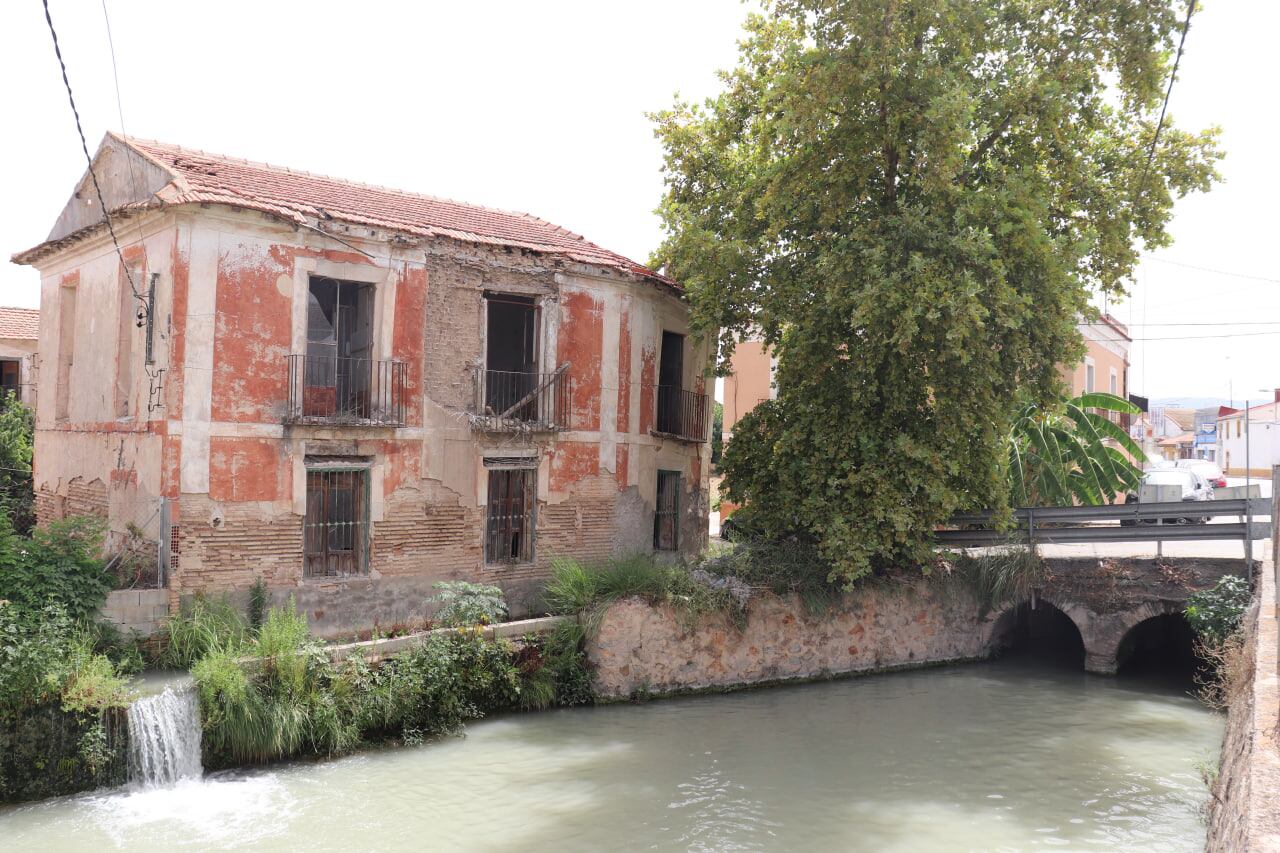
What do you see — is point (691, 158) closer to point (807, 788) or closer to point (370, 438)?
point (370, 438)

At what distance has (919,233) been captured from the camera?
48.1 feet

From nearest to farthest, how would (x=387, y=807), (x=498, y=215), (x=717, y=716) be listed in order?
(x=387, y=807) < (x=717, y=716) < (x=498, y=215)

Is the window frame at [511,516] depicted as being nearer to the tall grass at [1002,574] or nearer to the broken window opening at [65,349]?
the broken window opening at [65,349]

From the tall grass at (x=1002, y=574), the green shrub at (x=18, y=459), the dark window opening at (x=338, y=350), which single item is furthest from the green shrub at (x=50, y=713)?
the tall grass at (x=1002, y=574)

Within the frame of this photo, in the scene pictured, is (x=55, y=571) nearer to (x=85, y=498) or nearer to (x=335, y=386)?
(x=85, y=498)

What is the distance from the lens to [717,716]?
46.9ft

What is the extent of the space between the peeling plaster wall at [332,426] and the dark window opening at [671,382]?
26.9 inches

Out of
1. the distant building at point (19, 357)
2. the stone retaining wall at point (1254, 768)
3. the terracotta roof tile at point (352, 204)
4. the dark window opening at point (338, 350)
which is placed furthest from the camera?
the distant building at point (19, 357)

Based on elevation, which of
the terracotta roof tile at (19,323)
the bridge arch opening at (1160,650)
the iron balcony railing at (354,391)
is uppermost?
the terracotta roof tile at (19,323)

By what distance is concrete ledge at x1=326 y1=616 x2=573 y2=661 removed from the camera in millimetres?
12555

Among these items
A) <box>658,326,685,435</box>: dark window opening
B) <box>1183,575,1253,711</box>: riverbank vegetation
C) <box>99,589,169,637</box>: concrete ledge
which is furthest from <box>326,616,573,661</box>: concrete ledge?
<box>1183,575,1253,711</box>: riverbank vegetation

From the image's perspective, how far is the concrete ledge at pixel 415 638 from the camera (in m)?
12.6

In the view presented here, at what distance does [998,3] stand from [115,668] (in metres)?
16.2

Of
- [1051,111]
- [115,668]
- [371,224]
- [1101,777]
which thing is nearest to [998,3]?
[1051,111]
